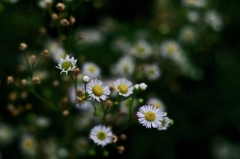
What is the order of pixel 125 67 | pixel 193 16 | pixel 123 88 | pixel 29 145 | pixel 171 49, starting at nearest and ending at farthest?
pixel 123 88, pixel 29 145, pixel 125 67, pixel 171 49, pixel 193 16

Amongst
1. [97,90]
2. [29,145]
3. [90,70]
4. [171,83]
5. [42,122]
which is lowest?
[97,90]

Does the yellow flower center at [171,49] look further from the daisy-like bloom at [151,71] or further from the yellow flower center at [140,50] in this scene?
the daisy-like bloom at [151,71]

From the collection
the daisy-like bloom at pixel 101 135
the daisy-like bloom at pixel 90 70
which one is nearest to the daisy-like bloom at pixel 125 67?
the daisy-like bloom at pixel 90 70

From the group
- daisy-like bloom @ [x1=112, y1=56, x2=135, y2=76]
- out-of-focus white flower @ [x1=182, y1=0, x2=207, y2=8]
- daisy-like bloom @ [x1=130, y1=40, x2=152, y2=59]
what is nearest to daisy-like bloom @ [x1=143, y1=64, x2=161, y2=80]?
daisy-like bloom @ [x1=112, y1=56, x2=135, y2=76]

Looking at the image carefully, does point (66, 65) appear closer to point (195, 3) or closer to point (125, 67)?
point (125, 67)

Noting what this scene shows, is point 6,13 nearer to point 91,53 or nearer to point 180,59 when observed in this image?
point 91,53

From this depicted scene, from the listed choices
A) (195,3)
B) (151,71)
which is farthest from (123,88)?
(195,3)

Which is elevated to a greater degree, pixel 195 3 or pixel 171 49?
pixel 195 3
